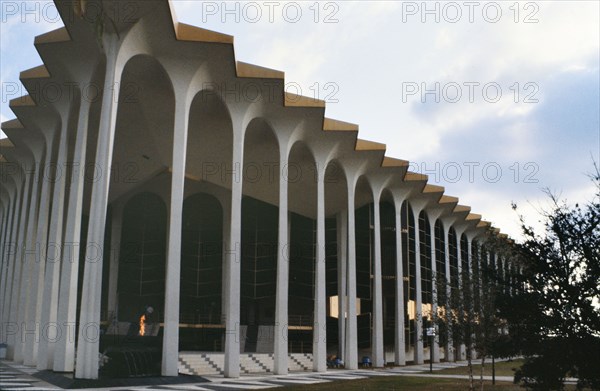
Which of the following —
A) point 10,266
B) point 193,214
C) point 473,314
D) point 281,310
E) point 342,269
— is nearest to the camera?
point 473,314

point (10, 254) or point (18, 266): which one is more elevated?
point (10, 254)

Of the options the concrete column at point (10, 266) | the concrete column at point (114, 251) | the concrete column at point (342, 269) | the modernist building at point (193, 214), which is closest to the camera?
the modernist building at point (193, 214)

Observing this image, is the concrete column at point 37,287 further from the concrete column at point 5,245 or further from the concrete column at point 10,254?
the concrete column at point 5,245

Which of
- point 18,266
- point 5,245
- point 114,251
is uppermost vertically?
point 5,245

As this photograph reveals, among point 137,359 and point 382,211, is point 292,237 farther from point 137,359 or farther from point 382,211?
point 137,359

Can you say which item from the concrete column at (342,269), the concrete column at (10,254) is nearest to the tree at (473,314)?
the concrete column at (342,269)

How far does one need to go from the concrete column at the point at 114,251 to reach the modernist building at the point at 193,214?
0.29 feet

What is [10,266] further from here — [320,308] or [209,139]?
[320,308]

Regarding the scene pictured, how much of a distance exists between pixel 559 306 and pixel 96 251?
14748 mm

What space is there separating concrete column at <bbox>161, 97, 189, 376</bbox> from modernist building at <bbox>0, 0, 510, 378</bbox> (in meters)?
0.07

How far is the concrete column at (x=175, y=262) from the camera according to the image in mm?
21469

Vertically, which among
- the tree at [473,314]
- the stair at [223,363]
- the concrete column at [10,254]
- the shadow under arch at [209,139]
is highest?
the shadow under arch at [209,139]

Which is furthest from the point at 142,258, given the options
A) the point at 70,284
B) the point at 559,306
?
the point at 559,306

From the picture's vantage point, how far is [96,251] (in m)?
19.5
